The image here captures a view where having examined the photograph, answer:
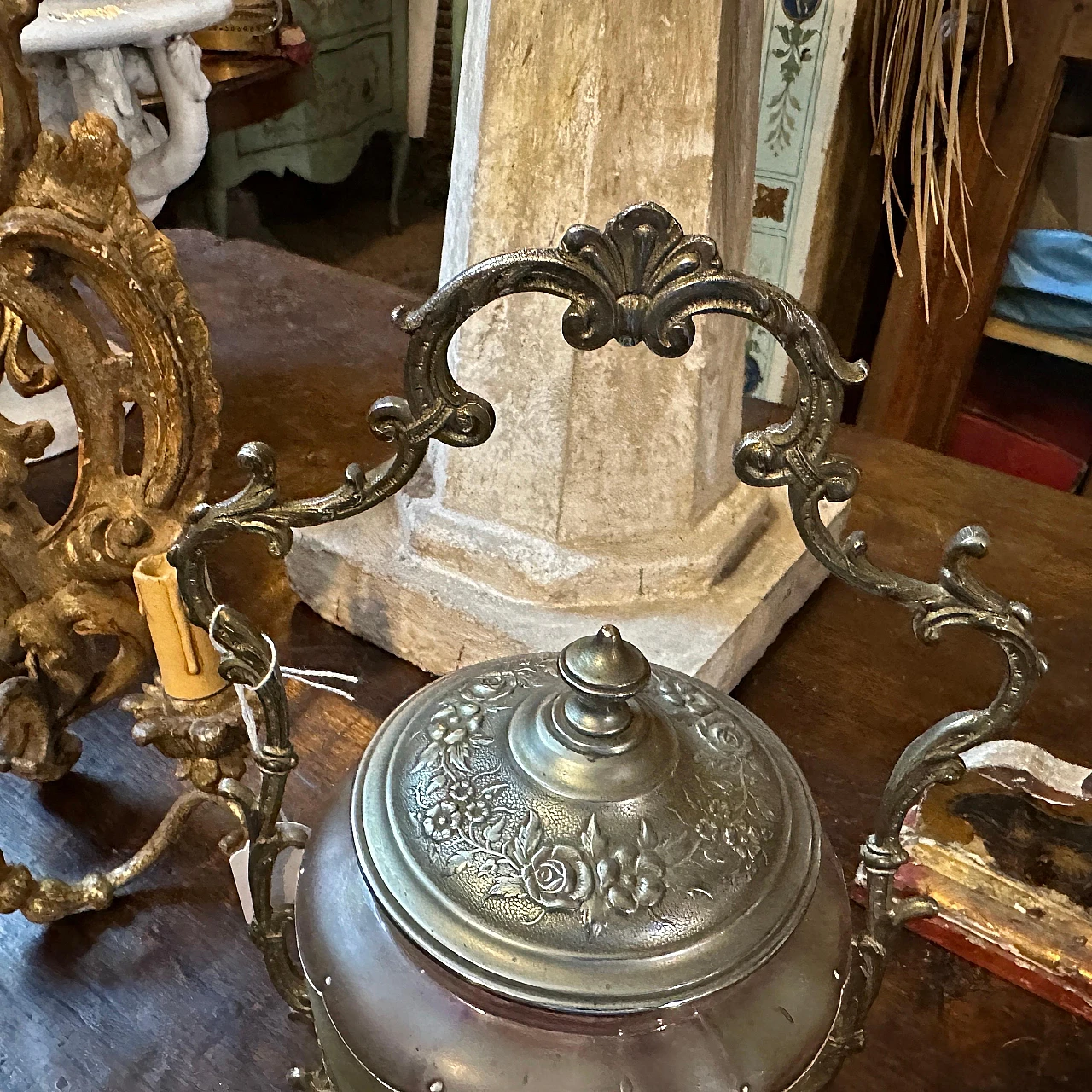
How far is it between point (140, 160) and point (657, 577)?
71 cm

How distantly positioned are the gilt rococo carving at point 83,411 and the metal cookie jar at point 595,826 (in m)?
0.26

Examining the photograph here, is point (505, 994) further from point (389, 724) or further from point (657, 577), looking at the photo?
point (657, 577)

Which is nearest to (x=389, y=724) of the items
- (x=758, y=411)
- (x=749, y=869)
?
(x=749, y=869)

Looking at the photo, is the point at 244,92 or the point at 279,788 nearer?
the point at 279,788

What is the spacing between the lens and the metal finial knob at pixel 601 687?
36 centimetres

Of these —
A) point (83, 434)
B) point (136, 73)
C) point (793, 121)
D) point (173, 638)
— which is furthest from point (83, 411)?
point (793, 121)

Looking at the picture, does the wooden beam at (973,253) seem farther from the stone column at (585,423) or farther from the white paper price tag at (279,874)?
the white paper price tag at (279,874)

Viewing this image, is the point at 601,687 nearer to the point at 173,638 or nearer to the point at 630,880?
the point at 630,880

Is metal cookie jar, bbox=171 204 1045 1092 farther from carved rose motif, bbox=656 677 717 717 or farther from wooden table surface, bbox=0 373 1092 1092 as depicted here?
wooden table surface, bbox=0 373 1092 1092

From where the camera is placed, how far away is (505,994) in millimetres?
346

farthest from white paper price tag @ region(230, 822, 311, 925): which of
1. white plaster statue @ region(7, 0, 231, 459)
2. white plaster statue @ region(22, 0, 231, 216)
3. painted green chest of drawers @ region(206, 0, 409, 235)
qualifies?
painted green chest of drawers @ region(206, 0, 409, 235)

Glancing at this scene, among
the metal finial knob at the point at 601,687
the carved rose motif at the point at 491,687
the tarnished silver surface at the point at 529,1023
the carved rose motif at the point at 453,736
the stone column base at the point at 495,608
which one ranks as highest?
the metal finial knob at the point at 601,687

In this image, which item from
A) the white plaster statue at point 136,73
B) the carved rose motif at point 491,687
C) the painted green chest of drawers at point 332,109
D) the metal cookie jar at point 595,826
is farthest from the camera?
the painted green chest of drawers at point 332,109

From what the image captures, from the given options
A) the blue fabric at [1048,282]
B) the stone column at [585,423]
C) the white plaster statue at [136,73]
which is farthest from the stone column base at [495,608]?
the blue fabric at [1048,282]
